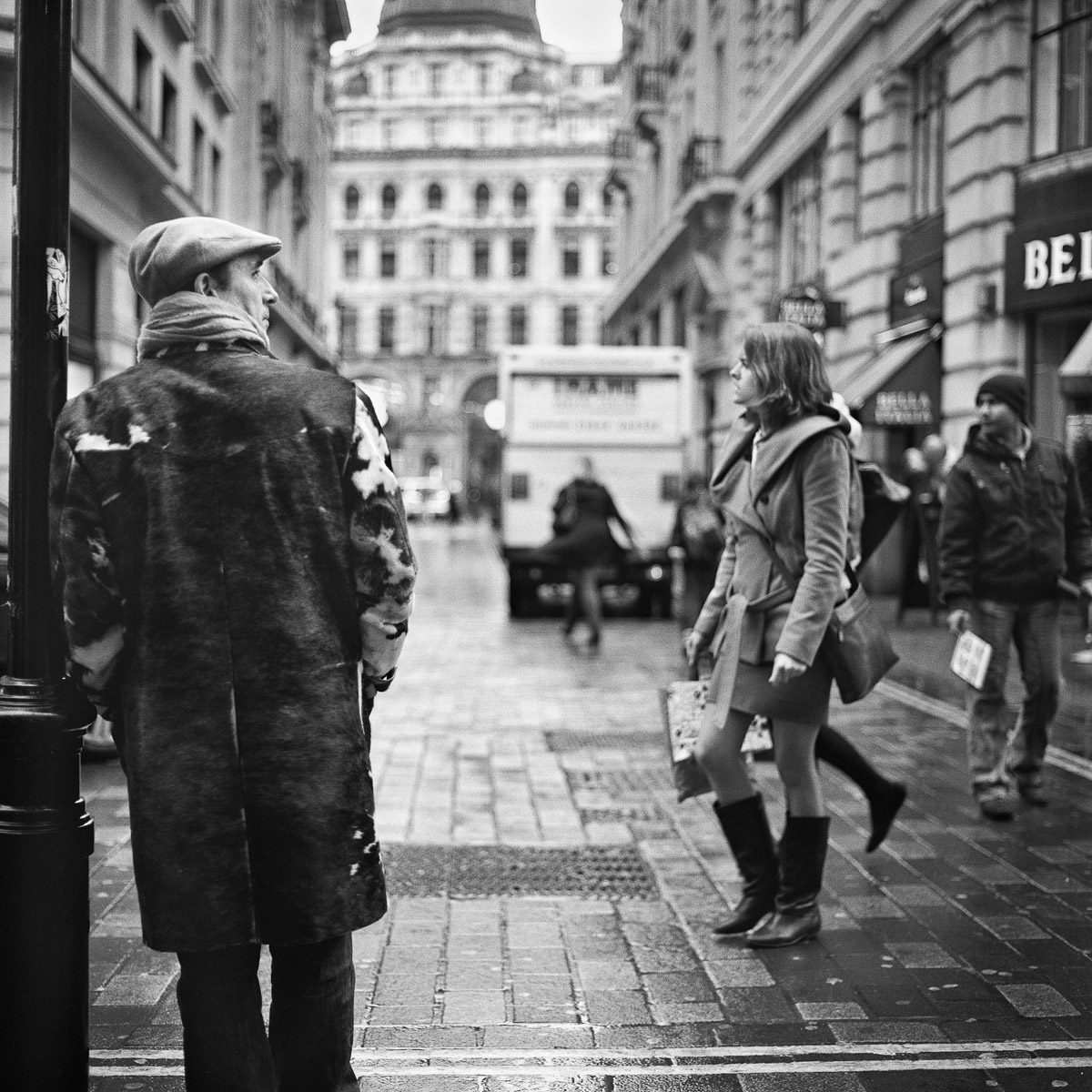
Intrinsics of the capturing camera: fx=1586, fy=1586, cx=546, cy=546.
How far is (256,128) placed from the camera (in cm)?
3206

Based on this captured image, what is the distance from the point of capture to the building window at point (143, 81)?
66.9ft

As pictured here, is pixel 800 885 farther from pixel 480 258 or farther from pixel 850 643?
pixel 480 258

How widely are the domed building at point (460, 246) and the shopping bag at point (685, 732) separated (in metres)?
79.7

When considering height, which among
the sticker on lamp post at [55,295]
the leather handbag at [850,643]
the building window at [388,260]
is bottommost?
the leather handbag at [850,643]

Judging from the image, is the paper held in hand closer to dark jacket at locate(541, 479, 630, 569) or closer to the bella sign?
dark jacket at locate(541, 479, 630, 569)

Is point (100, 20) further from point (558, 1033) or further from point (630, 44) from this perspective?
point (630, 44)

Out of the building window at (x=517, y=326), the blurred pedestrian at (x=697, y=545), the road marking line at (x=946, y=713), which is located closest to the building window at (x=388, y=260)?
the building window at (x=517, y=326)

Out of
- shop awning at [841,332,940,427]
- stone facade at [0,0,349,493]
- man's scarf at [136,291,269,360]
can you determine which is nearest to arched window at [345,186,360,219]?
stone facade at [0,0,349,493]

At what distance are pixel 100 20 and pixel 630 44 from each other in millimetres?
30266

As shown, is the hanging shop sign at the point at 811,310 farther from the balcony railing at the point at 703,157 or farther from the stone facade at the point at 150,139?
the balcony railing at the point at 703,157

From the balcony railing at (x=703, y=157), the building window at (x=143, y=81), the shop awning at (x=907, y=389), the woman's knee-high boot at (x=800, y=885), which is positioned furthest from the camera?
the balcony railing at (x=703, y=157)

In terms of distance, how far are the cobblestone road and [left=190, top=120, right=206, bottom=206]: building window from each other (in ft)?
60.6

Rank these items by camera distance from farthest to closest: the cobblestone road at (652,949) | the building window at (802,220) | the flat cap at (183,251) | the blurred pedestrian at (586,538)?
the building window at (802,220), the blurred pedestrian at (586,538), the cobblestone road at (652,949), the flat cap at (183,251)

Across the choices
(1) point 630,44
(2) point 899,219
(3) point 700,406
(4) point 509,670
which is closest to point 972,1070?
(4) point 509,670
